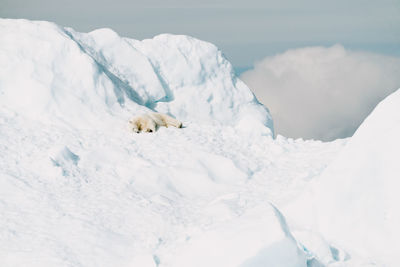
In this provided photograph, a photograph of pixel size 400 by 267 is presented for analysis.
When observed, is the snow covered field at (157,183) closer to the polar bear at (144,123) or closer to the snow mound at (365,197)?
the snow mound at (365,197)

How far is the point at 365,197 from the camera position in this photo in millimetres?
5812

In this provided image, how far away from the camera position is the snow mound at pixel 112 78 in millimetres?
10219

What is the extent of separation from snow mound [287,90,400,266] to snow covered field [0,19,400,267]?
0.01m

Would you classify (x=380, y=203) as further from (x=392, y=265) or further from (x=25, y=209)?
(x=25, y=209)

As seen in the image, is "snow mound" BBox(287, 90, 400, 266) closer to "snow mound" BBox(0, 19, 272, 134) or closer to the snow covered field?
the snow covered field

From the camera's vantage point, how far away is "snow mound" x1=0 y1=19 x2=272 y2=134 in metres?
10.2

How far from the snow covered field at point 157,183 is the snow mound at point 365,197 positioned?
1 centimetres

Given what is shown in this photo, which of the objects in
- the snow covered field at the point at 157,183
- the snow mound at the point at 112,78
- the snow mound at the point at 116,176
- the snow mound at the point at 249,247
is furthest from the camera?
the snow mound at the point at 112,78

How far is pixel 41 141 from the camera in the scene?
874cm

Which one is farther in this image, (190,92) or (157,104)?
(190,92)

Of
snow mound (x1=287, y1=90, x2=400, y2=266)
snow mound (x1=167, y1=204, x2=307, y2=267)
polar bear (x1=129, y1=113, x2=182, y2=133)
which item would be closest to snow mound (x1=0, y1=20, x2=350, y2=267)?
snow mound (x1=167, y1=204, x2=307, y2=267)

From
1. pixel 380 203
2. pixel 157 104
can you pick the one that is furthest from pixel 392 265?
pixel 157 104

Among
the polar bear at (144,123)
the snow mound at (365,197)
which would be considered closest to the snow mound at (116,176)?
the polar bear at (144,123)

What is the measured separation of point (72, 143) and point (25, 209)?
2.33 m
